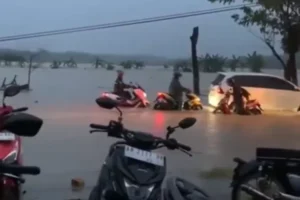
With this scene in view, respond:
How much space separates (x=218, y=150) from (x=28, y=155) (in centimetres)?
357

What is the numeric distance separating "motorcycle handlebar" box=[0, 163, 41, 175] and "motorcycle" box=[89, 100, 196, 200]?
115 centimetres

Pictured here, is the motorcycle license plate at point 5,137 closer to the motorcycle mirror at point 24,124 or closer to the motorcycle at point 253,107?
the motorcycle mirror at point 24,124

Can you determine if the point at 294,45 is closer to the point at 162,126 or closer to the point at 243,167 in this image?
the point at 162,126

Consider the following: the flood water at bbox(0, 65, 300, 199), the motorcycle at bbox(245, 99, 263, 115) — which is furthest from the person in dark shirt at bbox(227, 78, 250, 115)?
the flood water at bbox(0, 65, 300, 199)

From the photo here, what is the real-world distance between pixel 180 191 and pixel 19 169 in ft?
4.01

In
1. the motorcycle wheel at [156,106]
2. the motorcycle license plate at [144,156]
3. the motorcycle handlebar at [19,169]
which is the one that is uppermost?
the motorcycle handlebar at [19,169]

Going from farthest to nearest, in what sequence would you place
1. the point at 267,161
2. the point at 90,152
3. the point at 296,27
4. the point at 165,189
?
1. the point at 296,27
2. the point at 90,152
3. the point at 267,161
4. the point at 165,189

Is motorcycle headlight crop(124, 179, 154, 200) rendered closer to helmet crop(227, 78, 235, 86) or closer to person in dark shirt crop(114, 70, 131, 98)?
helmet crop(227, 78, 235, 86)

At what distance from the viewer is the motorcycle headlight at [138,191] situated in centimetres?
407

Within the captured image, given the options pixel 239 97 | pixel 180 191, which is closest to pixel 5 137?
pixel 180 191

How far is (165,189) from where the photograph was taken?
392cm

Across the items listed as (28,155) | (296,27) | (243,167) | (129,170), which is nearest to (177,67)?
(296,27)

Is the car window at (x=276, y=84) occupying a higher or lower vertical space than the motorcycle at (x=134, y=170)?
lower

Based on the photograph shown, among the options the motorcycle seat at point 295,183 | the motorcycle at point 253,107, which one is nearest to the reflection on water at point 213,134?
the motorcycle at point 253,107
